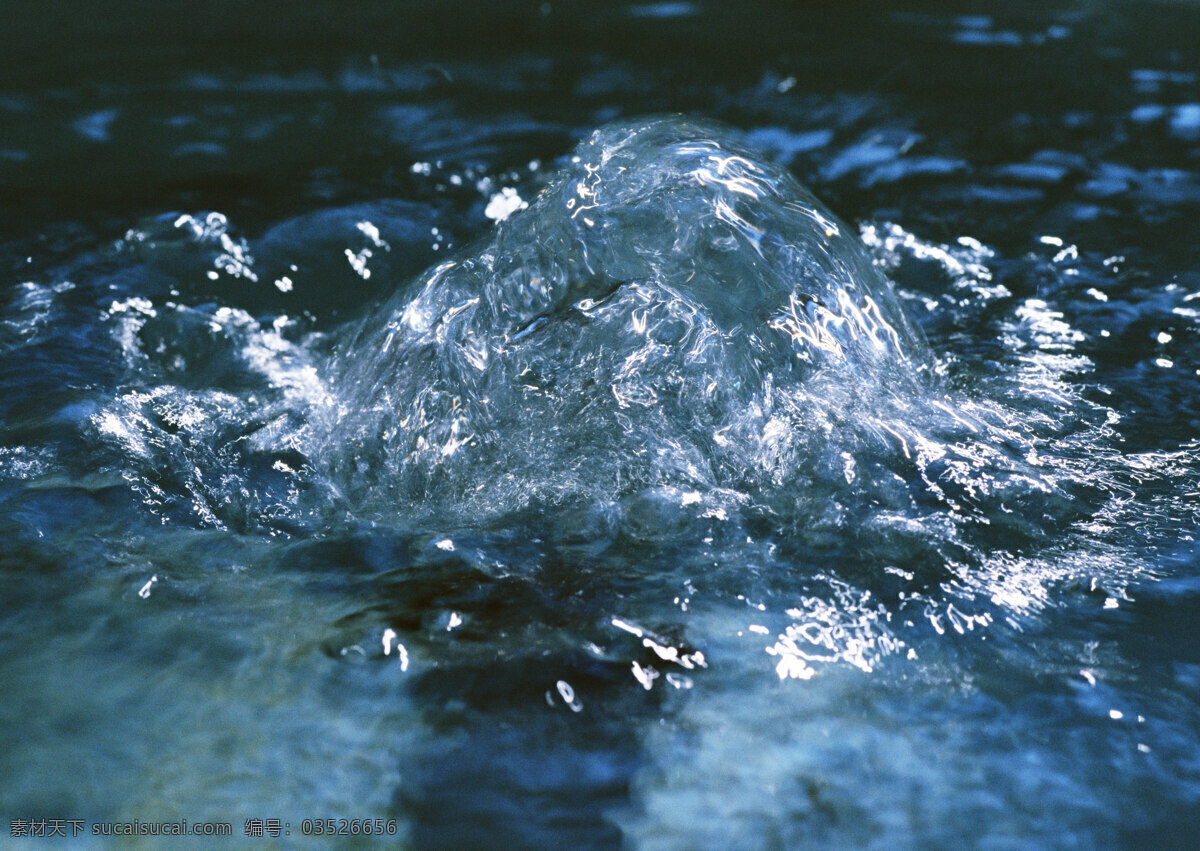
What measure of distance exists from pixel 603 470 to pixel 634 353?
1.02 ft

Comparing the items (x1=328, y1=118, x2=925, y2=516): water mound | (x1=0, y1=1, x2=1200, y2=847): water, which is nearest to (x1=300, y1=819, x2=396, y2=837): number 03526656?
(x1=0, y1=1, x2=1200, y2=847): water

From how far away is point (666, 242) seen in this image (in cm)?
235

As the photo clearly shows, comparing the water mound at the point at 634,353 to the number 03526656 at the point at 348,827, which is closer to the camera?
the number 03526656 at the point at 348,827

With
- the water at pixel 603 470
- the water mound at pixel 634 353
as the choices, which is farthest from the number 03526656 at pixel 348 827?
the water mound at pixel 634 353

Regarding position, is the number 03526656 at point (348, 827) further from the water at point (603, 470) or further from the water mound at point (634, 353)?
the water mound at point (634, 353)

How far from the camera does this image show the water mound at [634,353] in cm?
211

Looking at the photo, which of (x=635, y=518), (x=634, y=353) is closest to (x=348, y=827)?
(x=635, y=518)

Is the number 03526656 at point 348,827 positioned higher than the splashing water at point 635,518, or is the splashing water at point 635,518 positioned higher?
the splashing water at point 635,518

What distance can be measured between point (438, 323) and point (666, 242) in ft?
1.73

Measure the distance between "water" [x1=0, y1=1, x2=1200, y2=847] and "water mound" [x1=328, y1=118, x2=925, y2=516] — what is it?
10 millimetres

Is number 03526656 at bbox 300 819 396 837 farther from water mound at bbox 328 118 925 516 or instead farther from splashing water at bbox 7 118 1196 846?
water mound at bbox 328 118 925 516

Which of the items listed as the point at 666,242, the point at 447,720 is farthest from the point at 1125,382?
the point at 447,720

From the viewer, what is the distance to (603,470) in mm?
2074

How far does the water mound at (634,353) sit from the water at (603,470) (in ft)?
0.03
